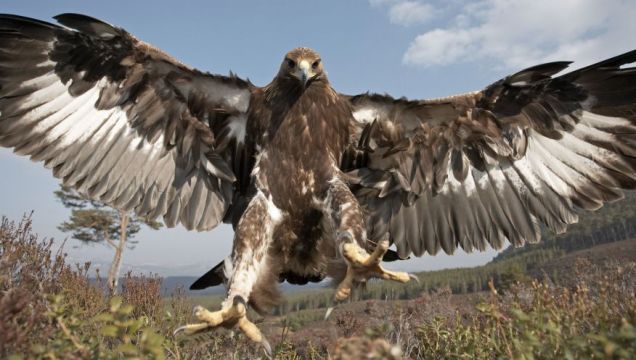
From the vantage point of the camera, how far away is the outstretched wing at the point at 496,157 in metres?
4.52

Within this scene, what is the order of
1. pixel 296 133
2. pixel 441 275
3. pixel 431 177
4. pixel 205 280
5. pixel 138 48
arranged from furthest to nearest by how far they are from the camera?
pixel 441 275 → pixel 205 280 → pixel 431 177 → pixel 296 133 → pixel 138 48

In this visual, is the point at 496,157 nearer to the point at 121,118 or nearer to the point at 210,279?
the point at 210,279

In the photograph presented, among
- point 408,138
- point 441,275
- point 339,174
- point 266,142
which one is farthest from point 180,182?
point 441,275

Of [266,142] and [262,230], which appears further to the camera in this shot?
[266,142]

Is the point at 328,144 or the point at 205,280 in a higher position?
the point at 328,144

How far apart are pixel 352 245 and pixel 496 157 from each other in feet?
7.44

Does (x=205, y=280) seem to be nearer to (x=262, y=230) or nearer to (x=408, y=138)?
(x=262, y=230)

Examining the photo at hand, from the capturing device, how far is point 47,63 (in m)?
4.60

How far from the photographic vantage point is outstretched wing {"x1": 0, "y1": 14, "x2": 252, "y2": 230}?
447 centimetres

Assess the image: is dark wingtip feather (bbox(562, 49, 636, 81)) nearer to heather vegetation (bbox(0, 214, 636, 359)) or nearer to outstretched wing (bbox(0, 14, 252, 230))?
heather vegetation (bbox(0, 214, 636, 359))

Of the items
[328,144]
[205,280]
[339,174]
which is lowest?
[205,280]

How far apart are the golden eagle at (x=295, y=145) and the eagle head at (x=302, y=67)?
0.02 metres

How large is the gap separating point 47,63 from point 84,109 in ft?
1.89

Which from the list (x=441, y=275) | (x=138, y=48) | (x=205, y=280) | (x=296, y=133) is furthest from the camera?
(x=441, y=275)
